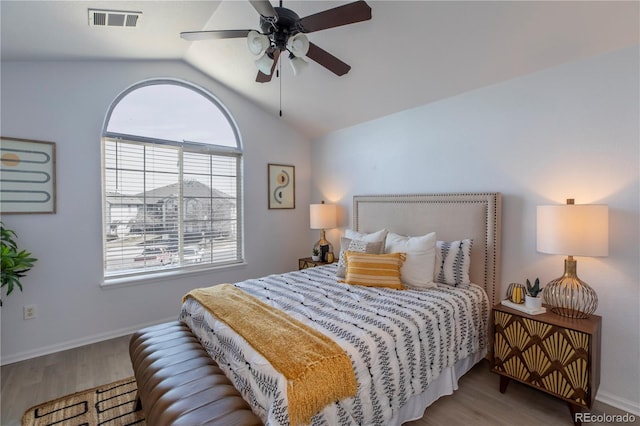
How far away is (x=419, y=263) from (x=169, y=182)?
2953 mm

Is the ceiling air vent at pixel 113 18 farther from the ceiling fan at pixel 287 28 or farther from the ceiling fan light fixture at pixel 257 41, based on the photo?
the ceiling fan light fixture at pixel 257 41

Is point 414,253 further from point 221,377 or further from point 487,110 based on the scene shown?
Result: point 221,377

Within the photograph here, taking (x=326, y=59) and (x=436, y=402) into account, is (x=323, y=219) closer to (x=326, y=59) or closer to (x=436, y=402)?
(x=326, y=59)

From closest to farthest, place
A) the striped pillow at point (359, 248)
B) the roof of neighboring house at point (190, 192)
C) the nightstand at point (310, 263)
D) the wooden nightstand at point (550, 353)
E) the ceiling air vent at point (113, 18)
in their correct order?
the wooden nightstand at point (550, 353) < the ceiling air vent at point (113, 18) < the striped pillow at point (359, 248) < the roof of neighboring house at point (190, 192) < the nightstand at point (310, 263)

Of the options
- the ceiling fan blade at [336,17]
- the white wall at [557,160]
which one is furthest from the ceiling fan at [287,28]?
the white wall at [557,160]

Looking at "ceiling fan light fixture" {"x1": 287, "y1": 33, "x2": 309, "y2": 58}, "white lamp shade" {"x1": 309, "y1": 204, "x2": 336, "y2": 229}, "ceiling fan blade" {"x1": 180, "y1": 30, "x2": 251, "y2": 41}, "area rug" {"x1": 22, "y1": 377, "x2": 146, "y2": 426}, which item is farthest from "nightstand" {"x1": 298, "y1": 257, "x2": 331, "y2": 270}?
"ceiling fan blade" {"x1": 180, "y1": 30, "x2": 251, "y2": 41}

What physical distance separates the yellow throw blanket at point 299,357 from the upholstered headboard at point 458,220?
1784 millimetres

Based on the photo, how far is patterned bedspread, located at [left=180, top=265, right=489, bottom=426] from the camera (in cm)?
143

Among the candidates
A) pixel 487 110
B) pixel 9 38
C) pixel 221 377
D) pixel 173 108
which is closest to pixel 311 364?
pixel 221 377

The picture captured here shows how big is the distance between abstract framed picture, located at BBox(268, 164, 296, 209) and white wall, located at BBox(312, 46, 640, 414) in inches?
69.2

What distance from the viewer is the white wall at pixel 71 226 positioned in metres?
2.64

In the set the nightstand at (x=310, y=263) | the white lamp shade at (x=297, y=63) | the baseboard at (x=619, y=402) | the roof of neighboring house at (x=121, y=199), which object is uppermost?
the white lamp shade at (x=297, y=63)

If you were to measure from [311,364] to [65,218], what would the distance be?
2909 millimetres

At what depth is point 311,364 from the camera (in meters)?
1.35
